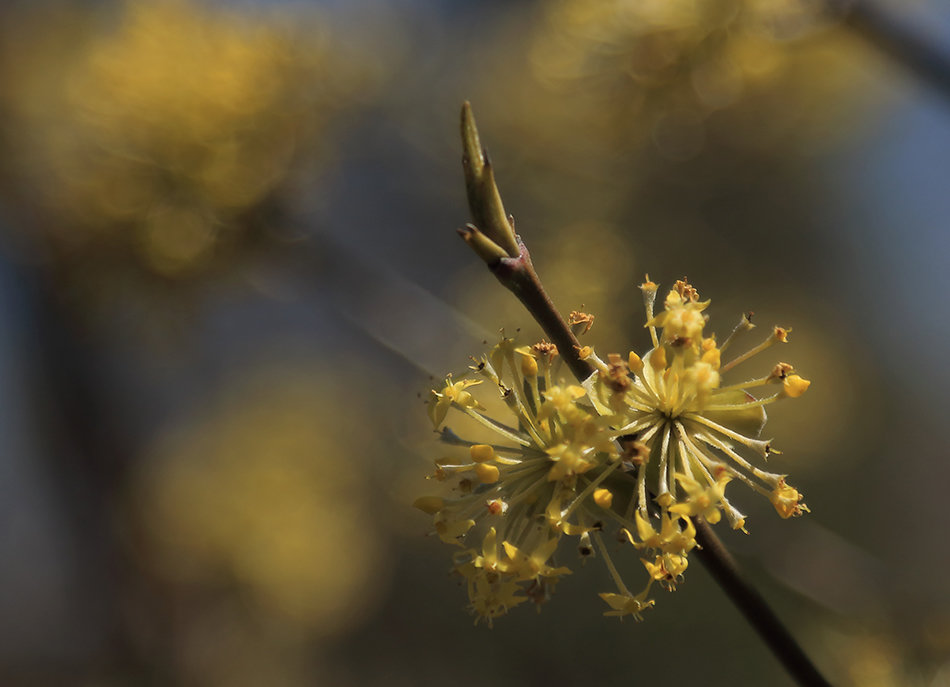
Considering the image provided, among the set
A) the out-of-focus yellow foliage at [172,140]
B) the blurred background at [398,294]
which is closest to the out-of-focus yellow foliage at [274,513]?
the blurred background at [398,294]

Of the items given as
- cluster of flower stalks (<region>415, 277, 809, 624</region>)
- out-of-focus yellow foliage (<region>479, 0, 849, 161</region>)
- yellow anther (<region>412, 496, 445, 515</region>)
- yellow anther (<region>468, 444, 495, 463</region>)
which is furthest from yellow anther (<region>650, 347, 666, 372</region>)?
out-of-focus yellow foliage (<region>479, 0, 849, 161</region>)

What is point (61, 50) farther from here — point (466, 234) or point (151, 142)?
point (466, 234)

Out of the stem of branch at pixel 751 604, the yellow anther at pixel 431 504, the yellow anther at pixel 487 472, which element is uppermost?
the stem of branch at pixel 751 604

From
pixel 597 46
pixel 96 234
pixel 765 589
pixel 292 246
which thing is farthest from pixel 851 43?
pixel 96 234

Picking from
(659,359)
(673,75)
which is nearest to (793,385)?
(659,359)

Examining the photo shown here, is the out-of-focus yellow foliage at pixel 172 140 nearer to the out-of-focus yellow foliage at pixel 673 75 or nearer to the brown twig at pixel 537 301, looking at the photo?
the out-of-focus yellow foliage at pixel 673 75

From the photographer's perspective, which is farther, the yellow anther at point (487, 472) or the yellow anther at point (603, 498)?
the yellow anther at point (487, 472)

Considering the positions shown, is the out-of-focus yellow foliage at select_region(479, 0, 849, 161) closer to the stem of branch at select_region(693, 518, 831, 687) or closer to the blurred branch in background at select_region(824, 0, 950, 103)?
the blurred branch in background at select_region(824, 0, 950, 103)
